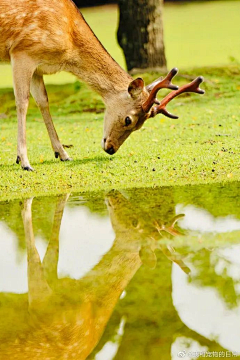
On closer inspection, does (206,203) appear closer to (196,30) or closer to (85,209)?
(85,209)

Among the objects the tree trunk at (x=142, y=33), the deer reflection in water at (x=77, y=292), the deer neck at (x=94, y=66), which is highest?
the deer reflection in water at (x=77, y=292)

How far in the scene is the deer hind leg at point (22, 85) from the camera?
7.57 metres

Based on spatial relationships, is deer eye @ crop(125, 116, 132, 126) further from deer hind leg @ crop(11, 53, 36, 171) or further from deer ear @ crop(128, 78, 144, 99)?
deer hind leg @ crop(11, 53, 36, 171)

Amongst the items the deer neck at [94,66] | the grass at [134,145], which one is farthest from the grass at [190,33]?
the deer neck at [94,66]

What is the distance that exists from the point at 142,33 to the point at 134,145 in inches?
211

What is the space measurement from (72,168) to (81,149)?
4.46ft

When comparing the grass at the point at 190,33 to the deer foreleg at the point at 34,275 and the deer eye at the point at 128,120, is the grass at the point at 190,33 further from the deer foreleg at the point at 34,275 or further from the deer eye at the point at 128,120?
the deer foreleg at the point at 34,275

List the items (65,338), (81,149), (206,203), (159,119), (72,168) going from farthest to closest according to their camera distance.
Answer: (159,119)
(81,149)
(72,168)
(206,203)
(65,338)

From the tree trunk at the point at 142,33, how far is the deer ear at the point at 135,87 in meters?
6.24

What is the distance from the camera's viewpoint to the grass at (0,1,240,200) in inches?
274

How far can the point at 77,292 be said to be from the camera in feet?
14.1

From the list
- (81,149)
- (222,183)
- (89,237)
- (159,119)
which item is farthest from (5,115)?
(89,237)

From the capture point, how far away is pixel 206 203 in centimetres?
598

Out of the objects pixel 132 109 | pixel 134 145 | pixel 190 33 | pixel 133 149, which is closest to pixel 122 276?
pixel 132 109
